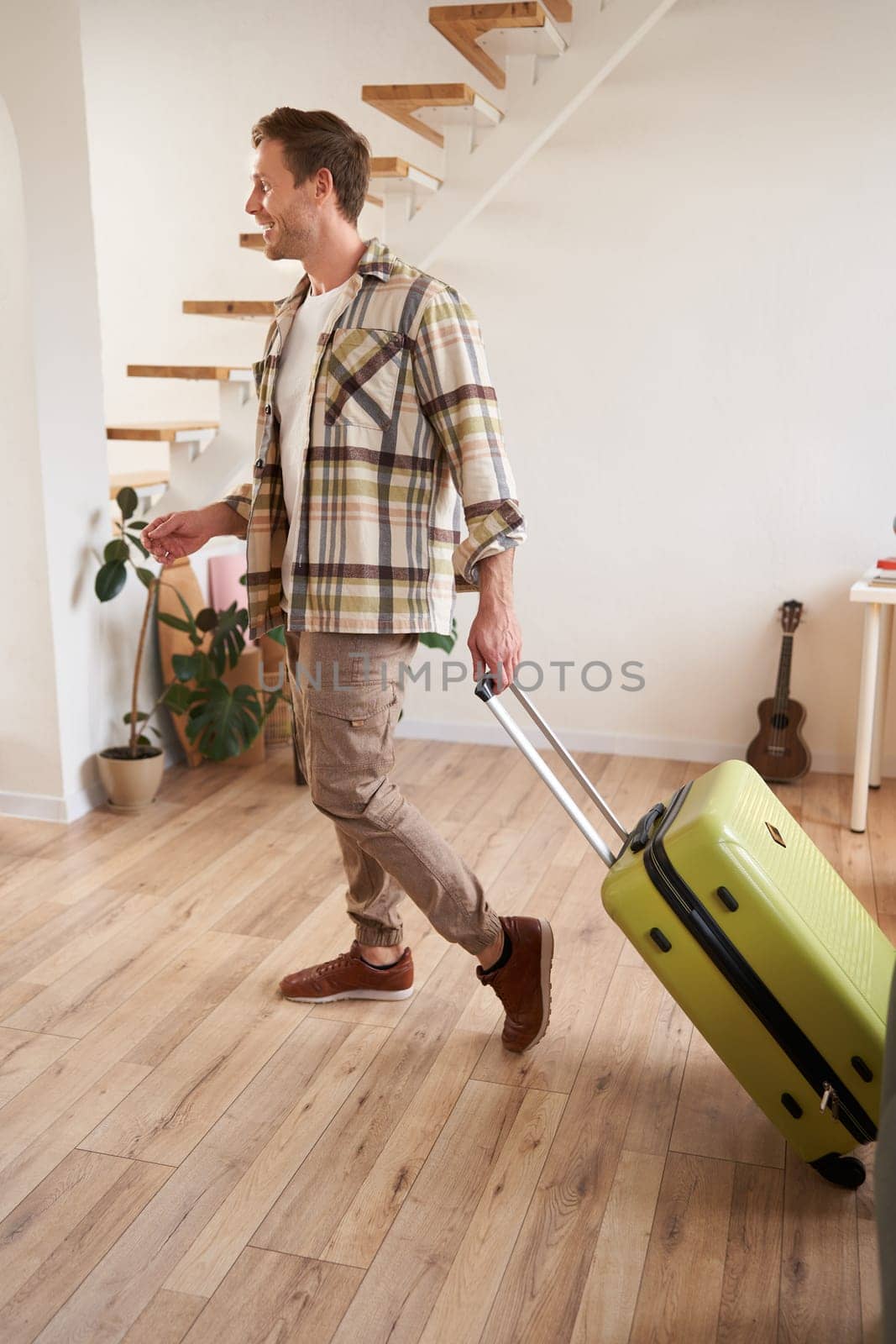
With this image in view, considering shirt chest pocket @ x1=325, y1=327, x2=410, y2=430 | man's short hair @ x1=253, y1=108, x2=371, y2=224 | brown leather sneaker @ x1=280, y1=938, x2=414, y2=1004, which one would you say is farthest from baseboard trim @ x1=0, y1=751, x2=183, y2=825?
man's short hair @ x1=253, y1=108, x2=371, y2=224

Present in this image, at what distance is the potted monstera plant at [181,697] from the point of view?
3533 mm

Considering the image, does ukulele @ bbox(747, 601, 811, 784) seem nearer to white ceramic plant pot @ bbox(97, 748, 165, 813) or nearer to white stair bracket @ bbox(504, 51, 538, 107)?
white stair bracket @ bbox(504, 51, 538, 107)

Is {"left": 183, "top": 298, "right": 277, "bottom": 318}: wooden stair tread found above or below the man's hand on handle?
above

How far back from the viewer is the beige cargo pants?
2137mm

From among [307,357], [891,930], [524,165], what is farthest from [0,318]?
[891,930]

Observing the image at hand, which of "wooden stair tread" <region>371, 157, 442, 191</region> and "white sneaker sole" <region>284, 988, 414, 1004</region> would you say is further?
"wooden stair tread" <region>371, 157, 442, 191</region>

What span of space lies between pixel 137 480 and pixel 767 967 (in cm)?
283

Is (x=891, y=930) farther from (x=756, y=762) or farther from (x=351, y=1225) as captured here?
(x=351, y=1225)

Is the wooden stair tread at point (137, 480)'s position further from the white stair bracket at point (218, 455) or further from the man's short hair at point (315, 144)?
the man's short hair at point (315, 144)

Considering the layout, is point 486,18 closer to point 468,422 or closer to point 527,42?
point 527,42

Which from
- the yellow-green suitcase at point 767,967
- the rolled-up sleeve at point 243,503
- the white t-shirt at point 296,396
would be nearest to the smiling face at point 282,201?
the white t-shirt at point 296,396

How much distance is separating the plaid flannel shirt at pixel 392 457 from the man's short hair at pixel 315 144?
0.13 m


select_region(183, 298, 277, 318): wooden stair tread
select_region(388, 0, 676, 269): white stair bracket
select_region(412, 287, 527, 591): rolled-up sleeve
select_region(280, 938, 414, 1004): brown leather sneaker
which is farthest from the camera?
select_region(183, 298, 277, 318): wooden stair tread

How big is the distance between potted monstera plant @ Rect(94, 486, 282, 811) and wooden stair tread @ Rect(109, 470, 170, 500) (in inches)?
4.7
